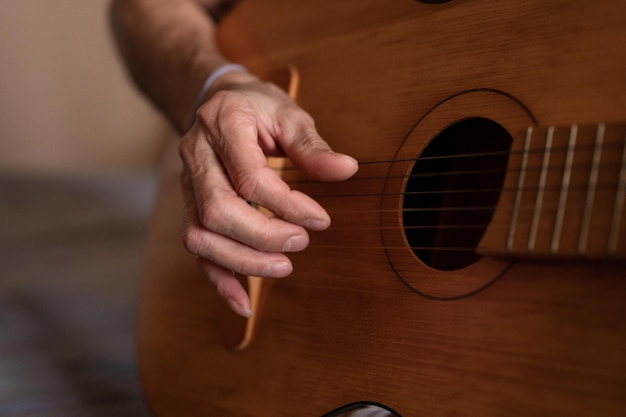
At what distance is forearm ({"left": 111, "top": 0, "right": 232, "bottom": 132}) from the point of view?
1.00 meters

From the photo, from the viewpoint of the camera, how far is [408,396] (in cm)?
59

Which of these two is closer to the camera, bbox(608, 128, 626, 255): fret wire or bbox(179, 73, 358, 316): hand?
bbox(608, 128, 626, 255): fret wire

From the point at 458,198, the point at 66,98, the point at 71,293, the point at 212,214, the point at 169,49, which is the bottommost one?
the point at 71,293

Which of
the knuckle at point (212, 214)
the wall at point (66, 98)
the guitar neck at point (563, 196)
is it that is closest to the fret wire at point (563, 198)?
the guitar neck at point (563, 196)

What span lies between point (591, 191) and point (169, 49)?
800 millimetres

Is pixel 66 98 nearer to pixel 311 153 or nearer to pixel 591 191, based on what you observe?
pixel 311 153

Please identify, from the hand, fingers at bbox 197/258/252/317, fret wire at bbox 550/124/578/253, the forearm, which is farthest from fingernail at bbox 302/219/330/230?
the forearm

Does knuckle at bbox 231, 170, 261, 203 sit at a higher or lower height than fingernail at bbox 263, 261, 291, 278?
higher

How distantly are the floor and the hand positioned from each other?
37cm

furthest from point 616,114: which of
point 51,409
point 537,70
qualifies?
point 51,409

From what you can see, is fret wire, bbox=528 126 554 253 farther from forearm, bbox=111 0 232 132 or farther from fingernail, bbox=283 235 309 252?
forearm, bbox=111 0 232 132

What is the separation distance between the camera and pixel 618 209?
465 millimetres

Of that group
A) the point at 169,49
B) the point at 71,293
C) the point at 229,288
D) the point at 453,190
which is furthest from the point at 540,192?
the point at 71,293

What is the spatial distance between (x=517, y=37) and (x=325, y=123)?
267 millimetres
